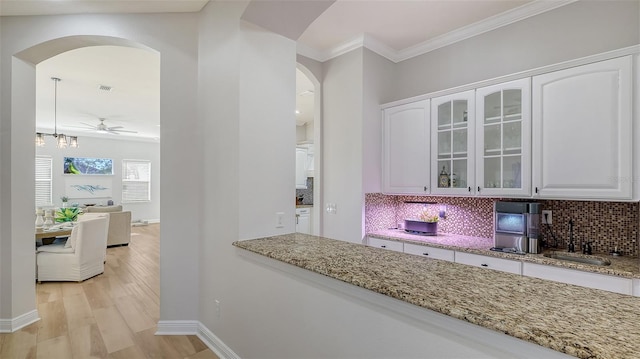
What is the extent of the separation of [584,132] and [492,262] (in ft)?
4.00

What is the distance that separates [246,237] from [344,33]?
2.44 metres

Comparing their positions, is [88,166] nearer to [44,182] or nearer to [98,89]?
[44,182]

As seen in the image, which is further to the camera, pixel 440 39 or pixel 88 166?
pixel 88 166

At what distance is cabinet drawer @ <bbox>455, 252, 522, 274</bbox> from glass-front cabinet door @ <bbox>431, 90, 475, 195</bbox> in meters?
0.62

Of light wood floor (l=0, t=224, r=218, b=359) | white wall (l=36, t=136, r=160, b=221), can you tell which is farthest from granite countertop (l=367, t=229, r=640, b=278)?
white wall (l=36, t=136, r=160, b=221)

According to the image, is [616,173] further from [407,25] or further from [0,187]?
[0,187]

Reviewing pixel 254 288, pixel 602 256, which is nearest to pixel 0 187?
pixel 254 288

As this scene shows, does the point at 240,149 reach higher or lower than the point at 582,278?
higher

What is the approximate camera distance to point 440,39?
130 inches

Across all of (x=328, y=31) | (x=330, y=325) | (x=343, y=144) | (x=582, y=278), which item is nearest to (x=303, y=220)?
(x=343, y=144)

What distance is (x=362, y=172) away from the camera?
10.9 ft

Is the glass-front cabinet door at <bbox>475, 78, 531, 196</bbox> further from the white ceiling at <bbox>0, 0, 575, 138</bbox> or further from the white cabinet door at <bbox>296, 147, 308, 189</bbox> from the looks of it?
the white cabinet door at <bbox>296, 147, 308, 189</bbox>

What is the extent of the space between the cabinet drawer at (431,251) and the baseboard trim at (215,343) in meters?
1.83

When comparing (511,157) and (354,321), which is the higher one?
(511,157)
